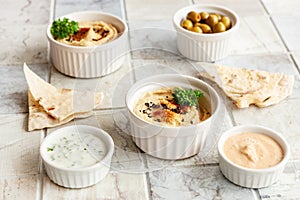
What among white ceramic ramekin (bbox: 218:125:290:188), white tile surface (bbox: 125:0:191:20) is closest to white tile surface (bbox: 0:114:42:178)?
white ceramic ramekin (bbox: 218:125:290:188)

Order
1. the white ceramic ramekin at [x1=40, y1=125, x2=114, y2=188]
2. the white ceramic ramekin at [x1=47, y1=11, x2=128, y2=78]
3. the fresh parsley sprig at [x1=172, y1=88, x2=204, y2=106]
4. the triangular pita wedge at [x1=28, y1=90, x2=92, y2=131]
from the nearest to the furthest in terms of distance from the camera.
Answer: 1. the white ceramic ramekin at [x1=40, y1=125, x2=114, y2=188]
2. the fresh parsley sprig at [x1=172, y1=88, x2=204, y2=106]
3. the triangular pita wedge at [x1=28, y1=90, x2=92, y2=131]
4. the white ceramic ramekin at [x1=47, y1=11, x2=128, y2=78]

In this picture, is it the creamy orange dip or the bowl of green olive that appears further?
the bowl of green olive

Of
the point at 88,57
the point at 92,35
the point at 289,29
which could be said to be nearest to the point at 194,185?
the point at 88,57

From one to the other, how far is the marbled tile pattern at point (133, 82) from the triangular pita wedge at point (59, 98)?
0.21ft

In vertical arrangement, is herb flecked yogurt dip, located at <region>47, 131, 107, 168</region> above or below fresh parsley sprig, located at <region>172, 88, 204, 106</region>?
below

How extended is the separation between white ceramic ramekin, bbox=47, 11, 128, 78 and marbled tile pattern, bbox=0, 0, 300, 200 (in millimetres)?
48

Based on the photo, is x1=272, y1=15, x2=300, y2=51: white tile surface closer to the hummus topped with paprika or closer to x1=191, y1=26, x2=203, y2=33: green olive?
x1=191, y1=26, x2=203, y2=33: green olive

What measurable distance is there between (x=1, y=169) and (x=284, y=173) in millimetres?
1283

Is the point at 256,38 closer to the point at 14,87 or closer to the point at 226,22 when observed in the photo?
the point at 226,22

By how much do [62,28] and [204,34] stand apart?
0.81 meters

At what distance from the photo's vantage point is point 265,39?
3.71 meters

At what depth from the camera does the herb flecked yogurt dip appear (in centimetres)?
255

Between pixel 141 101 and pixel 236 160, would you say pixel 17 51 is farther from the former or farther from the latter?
pixel 236 160

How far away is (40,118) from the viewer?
2.95 m
